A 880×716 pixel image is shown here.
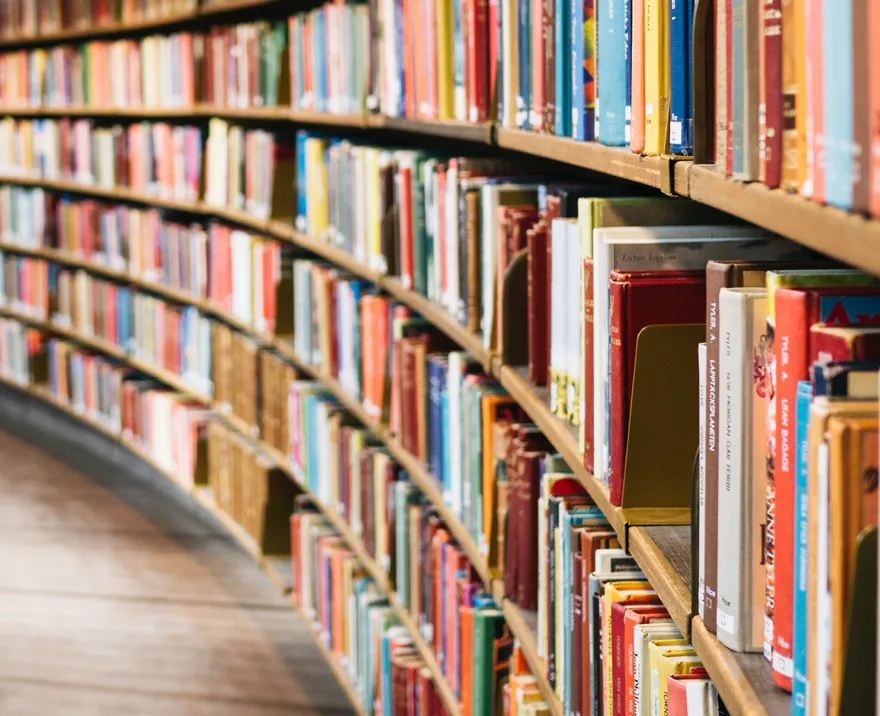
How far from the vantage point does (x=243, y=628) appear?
14.4 feet

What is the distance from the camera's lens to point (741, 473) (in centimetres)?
120

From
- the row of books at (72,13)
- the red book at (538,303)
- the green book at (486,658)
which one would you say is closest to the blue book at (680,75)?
the red book at (538,303)

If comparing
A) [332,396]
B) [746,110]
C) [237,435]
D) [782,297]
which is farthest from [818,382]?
[237,435]

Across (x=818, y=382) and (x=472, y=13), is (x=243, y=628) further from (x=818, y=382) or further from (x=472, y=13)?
(x=818, y=382)

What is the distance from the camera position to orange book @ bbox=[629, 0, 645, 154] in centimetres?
154

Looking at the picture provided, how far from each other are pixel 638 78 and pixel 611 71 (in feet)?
0.34

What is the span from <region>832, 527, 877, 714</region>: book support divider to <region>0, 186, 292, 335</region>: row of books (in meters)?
3.39

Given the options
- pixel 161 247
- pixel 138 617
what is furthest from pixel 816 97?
pixel 161 247

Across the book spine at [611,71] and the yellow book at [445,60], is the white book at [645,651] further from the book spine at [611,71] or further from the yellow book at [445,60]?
the yellow book at [445,60]

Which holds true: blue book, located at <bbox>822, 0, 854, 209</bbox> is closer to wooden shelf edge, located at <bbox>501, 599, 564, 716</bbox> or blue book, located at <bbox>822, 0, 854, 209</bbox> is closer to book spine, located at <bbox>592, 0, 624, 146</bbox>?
book spine, located at <bbox>592, 0, 624, 146</bbox>

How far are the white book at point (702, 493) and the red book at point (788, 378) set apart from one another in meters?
0.15

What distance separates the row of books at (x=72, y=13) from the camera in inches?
208

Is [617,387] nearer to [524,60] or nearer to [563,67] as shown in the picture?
[563,67]

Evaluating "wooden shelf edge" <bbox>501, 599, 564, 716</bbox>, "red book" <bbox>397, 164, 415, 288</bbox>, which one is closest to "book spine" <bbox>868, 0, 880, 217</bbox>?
"wooden shelf edge" <bbox>501, 599, 564, 716</bbox>
